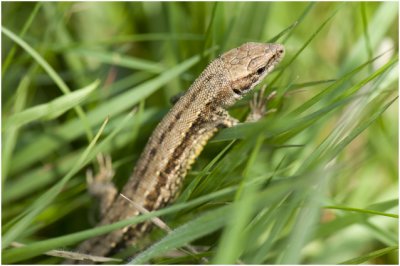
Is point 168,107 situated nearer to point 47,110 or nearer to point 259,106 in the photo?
point 259,106

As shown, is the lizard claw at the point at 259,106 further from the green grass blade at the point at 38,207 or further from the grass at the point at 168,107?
the green grass blade at the point at 38,207

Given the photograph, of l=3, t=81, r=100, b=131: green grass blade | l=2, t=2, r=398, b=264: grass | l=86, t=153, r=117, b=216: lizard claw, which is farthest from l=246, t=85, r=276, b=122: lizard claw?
l=86, t=153, r=117, b=216: lizard claw

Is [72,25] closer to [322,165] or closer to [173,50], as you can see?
[173,50]

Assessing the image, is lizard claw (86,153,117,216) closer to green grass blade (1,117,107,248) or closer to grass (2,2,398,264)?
grass (2,2,398,264)

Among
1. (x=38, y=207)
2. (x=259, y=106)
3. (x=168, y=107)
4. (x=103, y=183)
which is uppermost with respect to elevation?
(x=168, y=107)

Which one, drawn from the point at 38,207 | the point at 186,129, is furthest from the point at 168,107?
the point at 38,207

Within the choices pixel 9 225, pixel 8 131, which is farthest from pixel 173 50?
pixel 9 225
